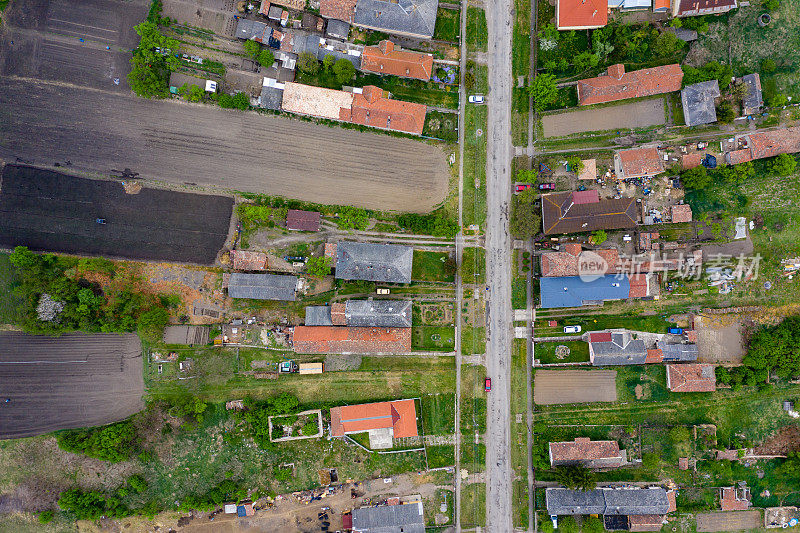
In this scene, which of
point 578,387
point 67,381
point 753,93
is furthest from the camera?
point 578,387

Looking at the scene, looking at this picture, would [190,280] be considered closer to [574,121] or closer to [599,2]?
[574,121]

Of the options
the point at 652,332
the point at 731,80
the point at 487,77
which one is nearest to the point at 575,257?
the point at 652,332

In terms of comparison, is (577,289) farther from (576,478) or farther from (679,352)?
(576,478)

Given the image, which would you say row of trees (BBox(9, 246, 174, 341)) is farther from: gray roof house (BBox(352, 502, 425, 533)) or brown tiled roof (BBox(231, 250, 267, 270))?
gray roof house (BBox(352, 502, 425, 533))

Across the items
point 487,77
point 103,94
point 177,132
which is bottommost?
point 177,132

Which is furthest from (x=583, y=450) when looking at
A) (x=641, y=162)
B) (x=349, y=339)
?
(x=641, y=162)
